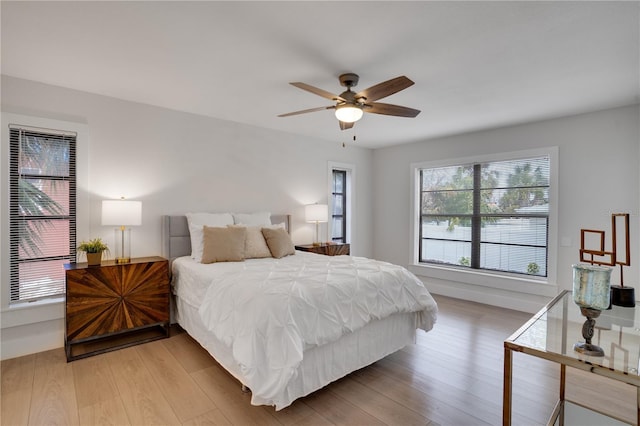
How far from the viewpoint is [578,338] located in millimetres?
1586

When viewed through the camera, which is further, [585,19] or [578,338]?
[585,19]

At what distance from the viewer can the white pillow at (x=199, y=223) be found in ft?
11.4

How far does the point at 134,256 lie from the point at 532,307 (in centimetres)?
512

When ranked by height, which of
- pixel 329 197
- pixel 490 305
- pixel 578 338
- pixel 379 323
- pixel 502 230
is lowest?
pixel 490 305

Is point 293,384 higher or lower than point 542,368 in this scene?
higher

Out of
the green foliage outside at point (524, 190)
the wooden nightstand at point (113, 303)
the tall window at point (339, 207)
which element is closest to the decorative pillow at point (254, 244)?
the wooden nightstand at point (113, 303)

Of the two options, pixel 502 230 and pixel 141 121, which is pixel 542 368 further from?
pixel 141 121

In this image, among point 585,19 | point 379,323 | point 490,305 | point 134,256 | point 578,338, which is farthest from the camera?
point 490,305

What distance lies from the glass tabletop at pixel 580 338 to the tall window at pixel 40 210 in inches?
154

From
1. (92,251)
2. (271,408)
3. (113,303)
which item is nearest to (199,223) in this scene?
(92,251)

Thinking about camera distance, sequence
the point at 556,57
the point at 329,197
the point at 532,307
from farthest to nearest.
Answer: the point at 329,197 → the point at 532,307 → the point at 556,57

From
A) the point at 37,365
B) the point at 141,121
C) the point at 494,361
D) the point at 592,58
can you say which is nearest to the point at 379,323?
the point at 494,361

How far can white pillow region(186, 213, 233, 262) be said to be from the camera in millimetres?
3475

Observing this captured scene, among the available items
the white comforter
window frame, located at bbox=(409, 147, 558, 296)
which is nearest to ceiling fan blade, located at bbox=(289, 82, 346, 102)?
the white comforter
